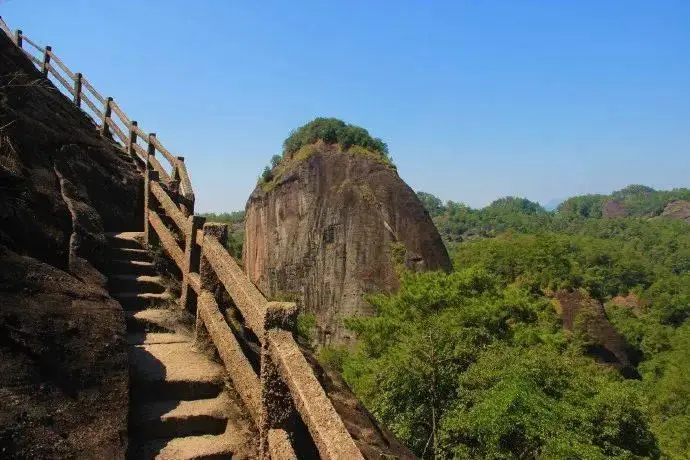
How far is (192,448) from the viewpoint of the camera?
387cm

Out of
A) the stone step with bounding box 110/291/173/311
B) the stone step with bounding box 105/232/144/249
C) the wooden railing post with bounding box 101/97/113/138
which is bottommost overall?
the stone step with bounding box 110/291/173/311

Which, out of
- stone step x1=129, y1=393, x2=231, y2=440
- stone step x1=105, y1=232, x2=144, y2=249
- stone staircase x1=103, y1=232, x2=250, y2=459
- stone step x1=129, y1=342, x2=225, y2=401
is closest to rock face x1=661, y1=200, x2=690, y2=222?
stone step x1=105, y1=232, x2=144, y2=249

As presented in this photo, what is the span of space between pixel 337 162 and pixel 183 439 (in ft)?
107

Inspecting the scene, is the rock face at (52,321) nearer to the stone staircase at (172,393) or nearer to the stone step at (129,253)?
the stone staircase at (172,393)

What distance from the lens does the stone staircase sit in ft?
12.8

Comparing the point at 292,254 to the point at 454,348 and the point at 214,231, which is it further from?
the point at 214,231

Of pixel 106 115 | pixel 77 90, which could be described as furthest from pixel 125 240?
pixel 77 90

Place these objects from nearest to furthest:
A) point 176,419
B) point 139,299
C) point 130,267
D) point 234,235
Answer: point 176,419
point 139,299
point 130,267
point 234,235

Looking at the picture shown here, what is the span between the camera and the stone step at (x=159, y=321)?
5570mm

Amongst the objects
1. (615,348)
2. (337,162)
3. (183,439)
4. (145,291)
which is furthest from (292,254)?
(183,439)

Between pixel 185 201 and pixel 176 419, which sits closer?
pixel 176 419

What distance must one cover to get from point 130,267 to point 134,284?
0.49m

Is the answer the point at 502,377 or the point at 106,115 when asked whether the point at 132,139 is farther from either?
the point at 502,377

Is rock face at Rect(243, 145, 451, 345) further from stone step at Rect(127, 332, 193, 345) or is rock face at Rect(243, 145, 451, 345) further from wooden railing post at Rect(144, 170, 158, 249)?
stone step at Rect(127, 332, 193, 345)
